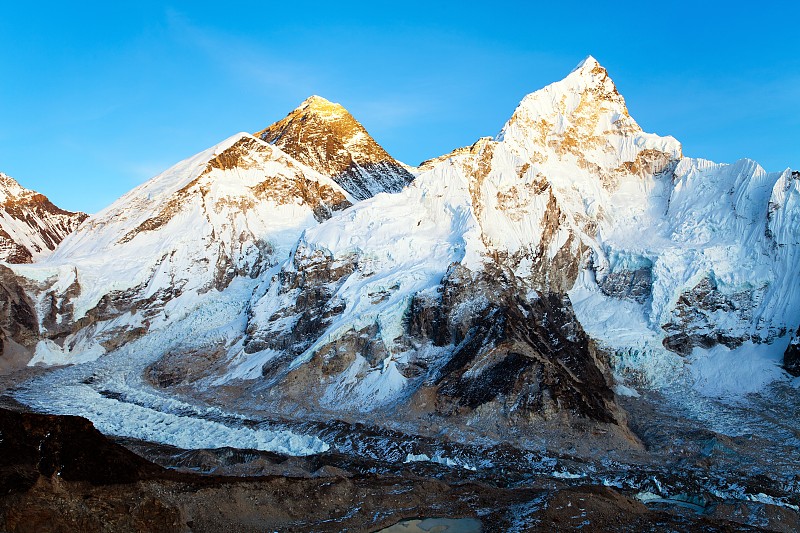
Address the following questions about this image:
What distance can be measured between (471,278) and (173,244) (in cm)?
6043

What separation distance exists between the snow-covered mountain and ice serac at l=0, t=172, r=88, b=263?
9925 millimetres

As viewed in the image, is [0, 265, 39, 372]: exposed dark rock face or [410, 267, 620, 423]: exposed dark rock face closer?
[410, 267, 620, 423]: exposed dark rock face

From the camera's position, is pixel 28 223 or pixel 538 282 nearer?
pixel 538 282

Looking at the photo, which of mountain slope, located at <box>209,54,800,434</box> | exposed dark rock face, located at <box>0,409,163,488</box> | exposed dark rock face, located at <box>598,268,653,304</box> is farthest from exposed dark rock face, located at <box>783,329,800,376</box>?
exposed dark rock face, located at <box>0,409,163,488</box>

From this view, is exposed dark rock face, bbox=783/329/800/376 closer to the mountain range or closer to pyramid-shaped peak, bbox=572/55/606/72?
the mountain range

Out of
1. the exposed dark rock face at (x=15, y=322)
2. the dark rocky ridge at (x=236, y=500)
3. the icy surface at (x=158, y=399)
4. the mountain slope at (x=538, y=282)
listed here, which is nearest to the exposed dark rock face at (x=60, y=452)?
the dark rocky ridge at (x=236, y=500)

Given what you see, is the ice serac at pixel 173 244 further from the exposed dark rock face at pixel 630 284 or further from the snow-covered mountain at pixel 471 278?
the exposed dark rock face at pixel 630 284

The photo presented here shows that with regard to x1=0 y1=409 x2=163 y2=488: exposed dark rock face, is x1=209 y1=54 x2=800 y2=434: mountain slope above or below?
above

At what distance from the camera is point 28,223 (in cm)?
15288

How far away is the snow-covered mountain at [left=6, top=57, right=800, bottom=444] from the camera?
81.1 meters

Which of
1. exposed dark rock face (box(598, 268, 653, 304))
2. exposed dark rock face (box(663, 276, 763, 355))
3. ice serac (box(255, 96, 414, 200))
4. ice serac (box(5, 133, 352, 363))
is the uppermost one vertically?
ice serac (box(255, 96, 414, 200))

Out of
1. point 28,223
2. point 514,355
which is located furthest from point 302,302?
point 28,223

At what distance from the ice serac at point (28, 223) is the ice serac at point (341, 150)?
58.7m

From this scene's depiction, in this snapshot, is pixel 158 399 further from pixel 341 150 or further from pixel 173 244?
pixel 341 150
